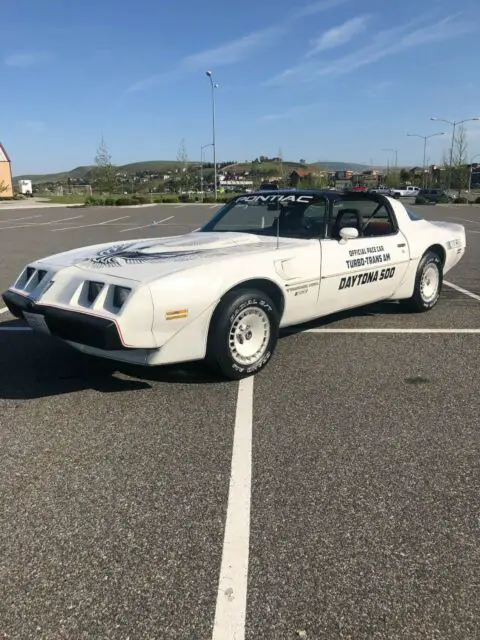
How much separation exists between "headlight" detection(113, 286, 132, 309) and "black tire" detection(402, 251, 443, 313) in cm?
365

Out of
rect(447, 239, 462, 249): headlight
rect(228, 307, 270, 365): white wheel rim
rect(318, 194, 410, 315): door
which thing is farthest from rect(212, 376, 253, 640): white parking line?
rect(447, 239, 462, 249): headlight

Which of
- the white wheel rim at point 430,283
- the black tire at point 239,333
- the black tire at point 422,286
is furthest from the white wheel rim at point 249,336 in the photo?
the white wheel rim at point 430,283

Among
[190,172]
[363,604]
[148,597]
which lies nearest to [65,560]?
[148,597]

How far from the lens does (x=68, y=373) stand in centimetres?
439

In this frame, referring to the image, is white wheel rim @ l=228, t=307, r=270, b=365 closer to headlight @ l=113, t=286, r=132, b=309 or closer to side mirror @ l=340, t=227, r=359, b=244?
headlight @ l=113, t=286, r=132, b=309

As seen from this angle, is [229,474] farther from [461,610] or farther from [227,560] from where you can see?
[461,610]

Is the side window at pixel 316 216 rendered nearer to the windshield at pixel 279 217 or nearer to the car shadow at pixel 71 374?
the windshield at pixel 279 217

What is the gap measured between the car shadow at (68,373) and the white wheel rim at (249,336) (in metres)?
0.26

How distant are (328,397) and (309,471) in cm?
103

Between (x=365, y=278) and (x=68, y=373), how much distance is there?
2.86 m

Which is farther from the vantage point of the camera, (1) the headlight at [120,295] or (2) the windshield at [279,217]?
(2) the windshield at [279,217]

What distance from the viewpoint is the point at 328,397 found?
3.88m

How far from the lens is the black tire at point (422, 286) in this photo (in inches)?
239

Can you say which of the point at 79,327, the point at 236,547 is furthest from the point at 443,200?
the point at 236,547
